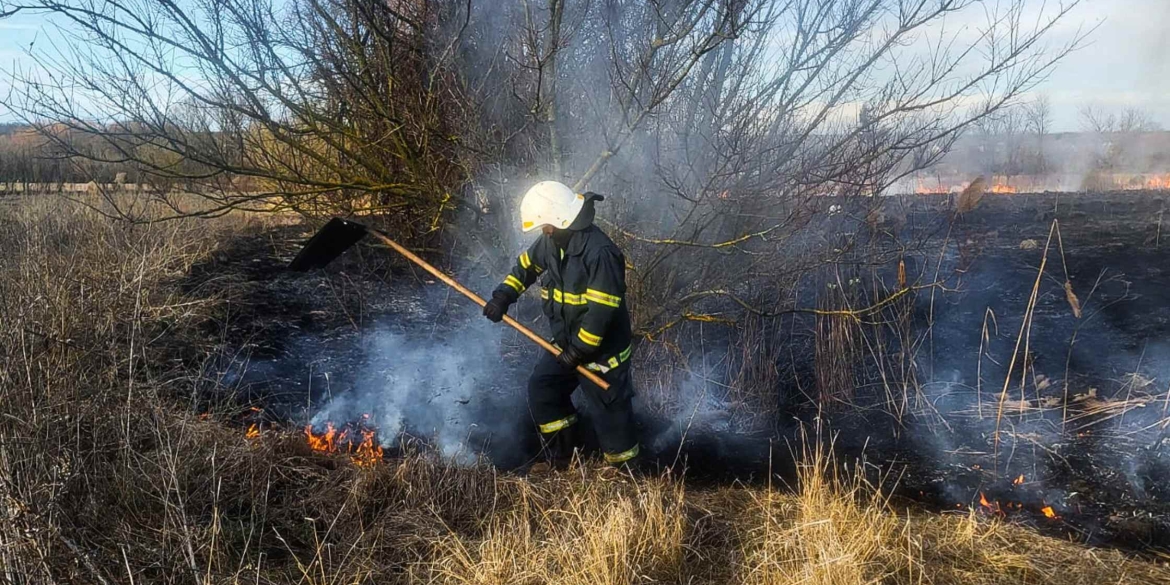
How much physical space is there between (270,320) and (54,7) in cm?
435

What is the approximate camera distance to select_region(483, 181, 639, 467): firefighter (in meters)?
4.35

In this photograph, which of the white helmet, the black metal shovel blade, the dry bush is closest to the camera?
the dry bush

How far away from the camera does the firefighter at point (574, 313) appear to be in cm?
435

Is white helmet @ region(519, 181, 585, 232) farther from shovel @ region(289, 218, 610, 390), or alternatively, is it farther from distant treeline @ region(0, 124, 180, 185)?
distant treeline @ region(0, 124, 180, 185)

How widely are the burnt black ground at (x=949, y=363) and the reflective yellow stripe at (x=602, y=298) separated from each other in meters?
1.61

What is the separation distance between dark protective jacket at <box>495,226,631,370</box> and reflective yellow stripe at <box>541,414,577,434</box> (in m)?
0.52

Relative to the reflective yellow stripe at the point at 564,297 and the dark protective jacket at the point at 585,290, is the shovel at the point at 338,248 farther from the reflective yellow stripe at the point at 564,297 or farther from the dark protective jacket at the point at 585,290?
the reflective yellow stripe at the point at 564,297

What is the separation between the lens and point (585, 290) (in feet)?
15.1

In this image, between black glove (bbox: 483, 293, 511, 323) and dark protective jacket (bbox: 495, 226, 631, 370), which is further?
black glove (bbox: 483, 293, 511, 323)

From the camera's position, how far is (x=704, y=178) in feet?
16.6

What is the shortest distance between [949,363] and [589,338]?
3969 millimetres

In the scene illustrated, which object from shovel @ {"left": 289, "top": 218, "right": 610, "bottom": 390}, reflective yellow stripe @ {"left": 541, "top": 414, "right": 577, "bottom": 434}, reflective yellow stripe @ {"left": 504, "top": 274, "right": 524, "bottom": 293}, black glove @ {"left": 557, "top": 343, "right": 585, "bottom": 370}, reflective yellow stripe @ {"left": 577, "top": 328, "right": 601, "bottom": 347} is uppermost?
shovel @ {"left": 289, "top": 218, "right": 610, "bottom": 390}

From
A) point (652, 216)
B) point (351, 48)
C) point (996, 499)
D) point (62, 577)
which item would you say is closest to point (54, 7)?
point (351, 48)

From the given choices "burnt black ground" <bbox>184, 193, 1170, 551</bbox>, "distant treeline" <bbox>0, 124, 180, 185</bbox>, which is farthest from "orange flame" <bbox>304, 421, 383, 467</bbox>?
"distant treeline" <bbox>0, 124, 180, 185</bbox>
